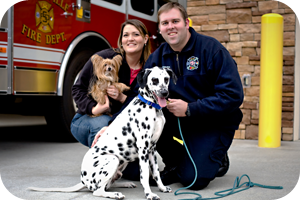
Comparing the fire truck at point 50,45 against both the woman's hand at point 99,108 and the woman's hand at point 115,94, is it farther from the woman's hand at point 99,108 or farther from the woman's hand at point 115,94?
the woman's hand at point 115,94

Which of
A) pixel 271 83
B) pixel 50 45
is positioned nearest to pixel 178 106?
pixel 50 45

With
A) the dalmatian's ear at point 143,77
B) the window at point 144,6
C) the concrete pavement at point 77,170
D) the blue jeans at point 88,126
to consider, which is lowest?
the concrete pavement at point 77,170

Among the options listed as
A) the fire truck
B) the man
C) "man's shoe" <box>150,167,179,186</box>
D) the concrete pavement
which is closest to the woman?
the man

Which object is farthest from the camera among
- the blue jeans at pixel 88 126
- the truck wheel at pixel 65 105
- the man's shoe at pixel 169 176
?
the truck wheel at pixel 65 105

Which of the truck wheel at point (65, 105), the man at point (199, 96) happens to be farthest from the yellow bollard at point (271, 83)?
the truck wheel at point (65, 105)

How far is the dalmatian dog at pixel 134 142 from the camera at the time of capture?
2.52 m

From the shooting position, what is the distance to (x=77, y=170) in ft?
11.6

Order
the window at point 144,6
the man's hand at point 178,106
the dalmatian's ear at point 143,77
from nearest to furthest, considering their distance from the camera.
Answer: the dalmatian's ear at point 143,77 → the man's hand at point 178,106 → the window at point 144,6

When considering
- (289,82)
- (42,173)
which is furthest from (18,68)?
(289,82)

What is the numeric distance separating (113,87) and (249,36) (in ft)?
10.5

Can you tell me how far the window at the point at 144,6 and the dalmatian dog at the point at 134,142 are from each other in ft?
11.6

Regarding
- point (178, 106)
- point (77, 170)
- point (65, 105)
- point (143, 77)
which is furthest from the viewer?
point (65, 105)

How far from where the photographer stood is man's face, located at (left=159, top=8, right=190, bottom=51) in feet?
9.71

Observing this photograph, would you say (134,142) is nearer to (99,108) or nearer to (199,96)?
(199,96)
